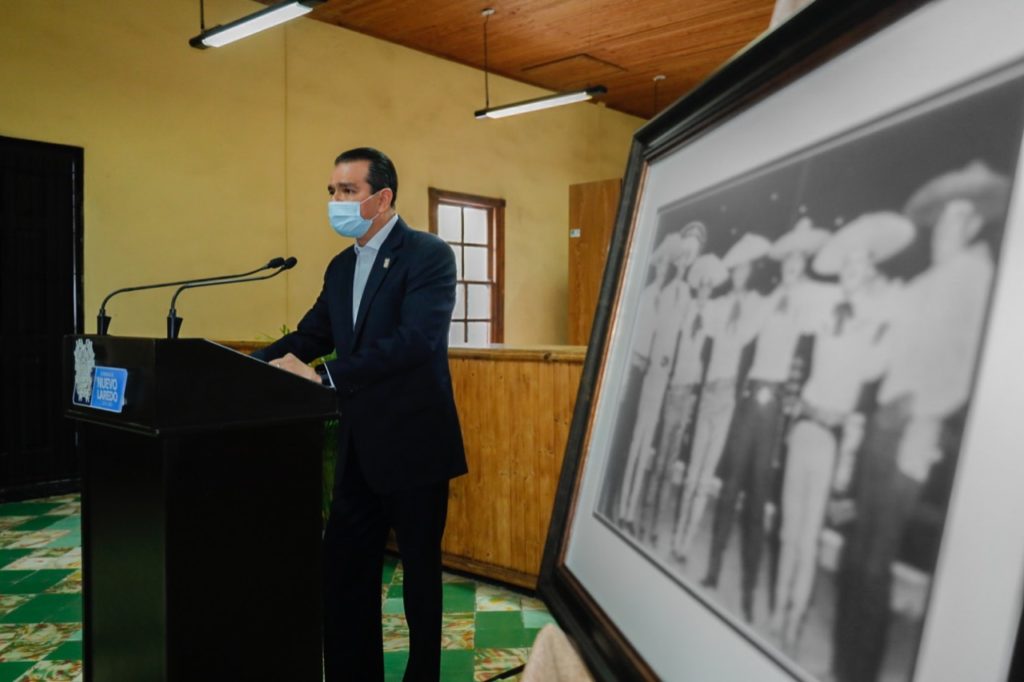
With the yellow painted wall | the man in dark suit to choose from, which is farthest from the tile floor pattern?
Answer: the yellow painted wall

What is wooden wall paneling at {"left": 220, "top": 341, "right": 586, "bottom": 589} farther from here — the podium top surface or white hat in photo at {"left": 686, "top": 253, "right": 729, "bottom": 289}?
white hat in photo at {"left": 686, "top": 253, "right": 729, "bottom": 289}

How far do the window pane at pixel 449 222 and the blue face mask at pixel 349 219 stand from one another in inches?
212

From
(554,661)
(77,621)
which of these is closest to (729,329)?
(554,661)

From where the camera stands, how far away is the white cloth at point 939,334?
11.3 inches

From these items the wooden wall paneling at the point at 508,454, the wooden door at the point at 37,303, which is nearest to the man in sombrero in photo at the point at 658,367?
the wooden wall paneling at the point at 508,454

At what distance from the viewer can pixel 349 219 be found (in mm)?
1878

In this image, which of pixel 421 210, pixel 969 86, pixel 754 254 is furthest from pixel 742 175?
pixel 421 210

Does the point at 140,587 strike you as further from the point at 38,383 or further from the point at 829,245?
the point at 38,383

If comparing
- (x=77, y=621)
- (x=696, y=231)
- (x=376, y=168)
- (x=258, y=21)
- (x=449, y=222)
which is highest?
(x=258, y=21)

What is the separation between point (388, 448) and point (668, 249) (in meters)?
1.30

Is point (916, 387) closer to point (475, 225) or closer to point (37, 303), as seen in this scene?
point (37, 303)

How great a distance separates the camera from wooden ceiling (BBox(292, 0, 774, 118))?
590 cm

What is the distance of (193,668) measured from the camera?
1.19 meters

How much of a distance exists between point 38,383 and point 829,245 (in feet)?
18.2
